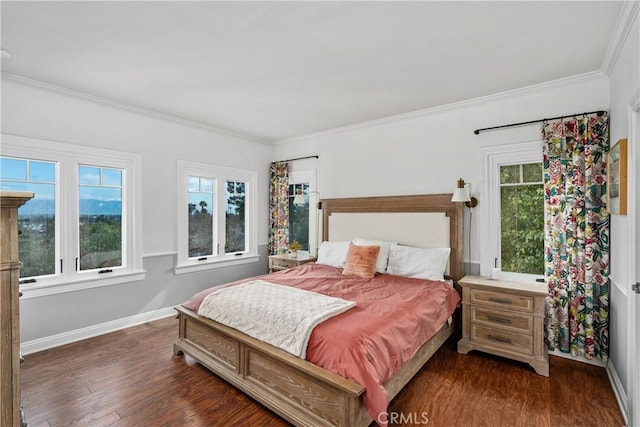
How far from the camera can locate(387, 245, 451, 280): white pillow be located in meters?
3.44

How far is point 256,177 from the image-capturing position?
5367 mm

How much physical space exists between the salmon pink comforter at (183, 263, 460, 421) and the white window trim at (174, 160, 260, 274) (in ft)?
5.23

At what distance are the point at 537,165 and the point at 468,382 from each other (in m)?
2.29

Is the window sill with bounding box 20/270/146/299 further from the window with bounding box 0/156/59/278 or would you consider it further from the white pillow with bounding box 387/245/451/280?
the white pillow with bounding box 387/245/451/280

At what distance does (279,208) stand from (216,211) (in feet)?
3.51

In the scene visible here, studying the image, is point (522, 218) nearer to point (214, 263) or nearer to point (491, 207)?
point (491, 207)

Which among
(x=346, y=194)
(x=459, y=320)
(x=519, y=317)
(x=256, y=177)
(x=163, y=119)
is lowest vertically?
(x=459, y=320)

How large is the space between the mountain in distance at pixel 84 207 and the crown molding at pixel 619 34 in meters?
4.93

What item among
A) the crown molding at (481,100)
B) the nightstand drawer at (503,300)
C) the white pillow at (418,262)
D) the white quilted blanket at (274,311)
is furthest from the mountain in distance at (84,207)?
the nightstand drawer at (503,300)

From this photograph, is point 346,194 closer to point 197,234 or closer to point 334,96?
point 334,96

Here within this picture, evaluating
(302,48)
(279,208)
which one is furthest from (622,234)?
(279,208)

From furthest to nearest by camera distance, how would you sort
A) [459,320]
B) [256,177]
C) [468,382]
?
[256,177]
[459,320]
[468,382]

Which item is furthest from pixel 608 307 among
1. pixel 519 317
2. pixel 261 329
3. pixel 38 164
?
pixel 38 164

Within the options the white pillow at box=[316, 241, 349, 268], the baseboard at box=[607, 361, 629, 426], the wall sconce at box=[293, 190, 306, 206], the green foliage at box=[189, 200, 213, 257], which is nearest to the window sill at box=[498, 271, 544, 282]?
the baseboard at box=[607, 361, 629, 426]
